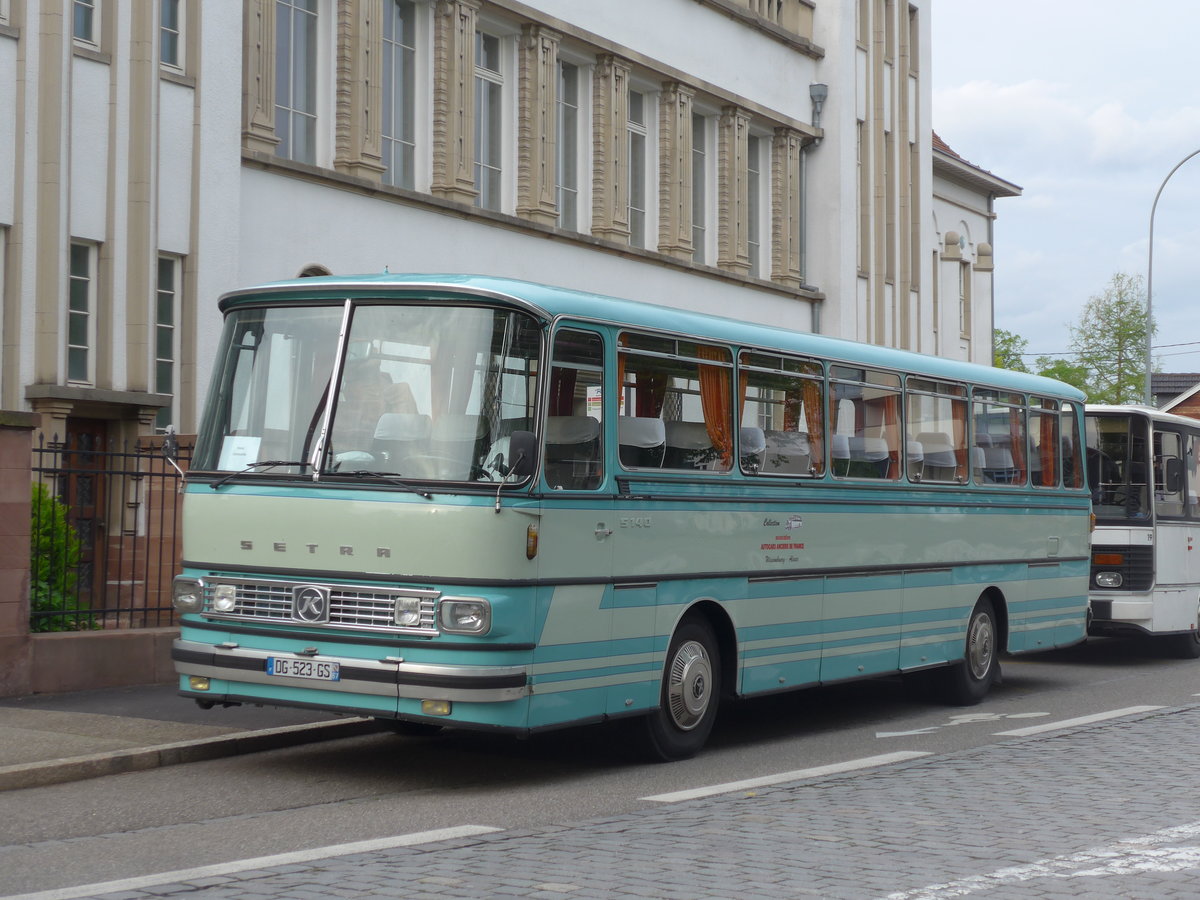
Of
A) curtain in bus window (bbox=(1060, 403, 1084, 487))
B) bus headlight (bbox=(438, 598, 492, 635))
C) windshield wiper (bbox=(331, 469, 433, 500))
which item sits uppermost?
curtain in bus window (bbox=(1060, 403, 1084, 487))

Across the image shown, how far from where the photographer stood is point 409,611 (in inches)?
367

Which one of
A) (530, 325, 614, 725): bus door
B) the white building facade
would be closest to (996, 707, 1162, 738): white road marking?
(530, 325, 614, 725): bus door

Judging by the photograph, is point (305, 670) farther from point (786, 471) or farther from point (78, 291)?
point (78, 291)

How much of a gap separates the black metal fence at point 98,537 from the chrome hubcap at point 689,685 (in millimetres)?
4583

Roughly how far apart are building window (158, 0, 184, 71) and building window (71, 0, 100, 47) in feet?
2.50

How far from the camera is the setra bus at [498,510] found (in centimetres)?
930

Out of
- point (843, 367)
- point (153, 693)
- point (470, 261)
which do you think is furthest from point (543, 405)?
point (470, 261)

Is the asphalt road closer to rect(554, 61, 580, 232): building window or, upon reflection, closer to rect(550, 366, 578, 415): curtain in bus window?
rect(550, 366, 578, 415): curtain in bus window

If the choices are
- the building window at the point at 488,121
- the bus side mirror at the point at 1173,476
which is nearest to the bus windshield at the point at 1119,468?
the bus side mirror at the point at 1173,476

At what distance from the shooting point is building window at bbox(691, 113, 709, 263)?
96.1 feet

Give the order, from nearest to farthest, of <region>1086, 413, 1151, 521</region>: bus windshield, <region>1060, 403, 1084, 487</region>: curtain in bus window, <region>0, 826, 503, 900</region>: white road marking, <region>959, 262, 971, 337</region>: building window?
<region>0, 826, 503, 900</region>: white road marking → <region>1060, 403, 1084, 487</region>: curtain in bus window → <region>1086, 413, 1151, 521</region>: bus windshield → <region>959, 262, 971, 337</region>: building window

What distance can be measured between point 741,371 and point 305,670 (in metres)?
3.75

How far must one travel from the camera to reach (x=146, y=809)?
880 centimetres

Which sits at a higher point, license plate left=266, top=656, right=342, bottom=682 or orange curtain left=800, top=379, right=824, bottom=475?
orange curtain left=800, top=379, right=824, bottom=475
